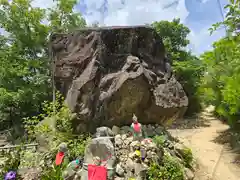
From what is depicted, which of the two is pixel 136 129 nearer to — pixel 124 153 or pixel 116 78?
pixel 124 153

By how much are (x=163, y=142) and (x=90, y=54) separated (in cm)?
348

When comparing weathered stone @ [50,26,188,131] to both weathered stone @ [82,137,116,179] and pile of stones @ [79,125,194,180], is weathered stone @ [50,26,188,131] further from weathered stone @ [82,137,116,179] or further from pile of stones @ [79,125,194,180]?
weathered stone @ [82,137,116,179]

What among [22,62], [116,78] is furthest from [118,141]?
[22,62]

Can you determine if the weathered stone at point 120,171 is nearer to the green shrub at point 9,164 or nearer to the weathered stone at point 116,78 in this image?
the weathered stone at point 116,78

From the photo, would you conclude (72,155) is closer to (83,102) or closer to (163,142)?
(83,102)

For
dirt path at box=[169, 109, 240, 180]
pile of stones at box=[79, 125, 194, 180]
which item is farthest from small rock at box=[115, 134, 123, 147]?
dirt path at box=[169, 109, 240, 180]

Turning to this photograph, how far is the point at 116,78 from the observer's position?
555cm

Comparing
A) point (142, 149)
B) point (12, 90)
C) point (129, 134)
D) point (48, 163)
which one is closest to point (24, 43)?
point (12, 90)

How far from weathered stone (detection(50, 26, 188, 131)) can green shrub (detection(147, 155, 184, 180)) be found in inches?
64.2

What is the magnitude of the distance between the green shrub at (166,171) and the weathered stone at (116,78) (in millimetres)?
1630

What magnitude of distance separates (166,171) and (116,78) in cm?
281

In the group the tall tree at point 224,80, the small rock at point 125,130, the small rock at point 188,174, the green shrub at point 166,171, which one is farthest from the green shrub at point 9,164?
the tall tree at point 224,80

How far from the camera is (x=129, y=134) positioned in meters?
5.48

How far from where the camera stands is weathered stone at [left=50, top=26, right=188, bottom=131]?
5551mm
